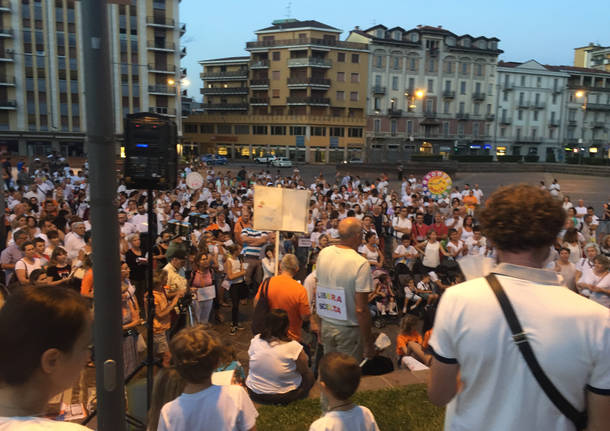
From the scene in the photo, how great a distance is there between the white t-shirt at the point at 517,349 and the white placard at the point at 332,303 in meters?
2.45

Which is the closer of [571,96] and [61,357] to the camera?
[61,357]

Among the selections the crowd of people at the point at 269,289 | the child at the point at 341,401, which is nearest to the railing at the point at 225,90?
the crowd of people at the point at 269,289

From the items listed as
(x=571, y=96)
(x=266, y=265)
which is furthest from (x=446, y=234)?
(x=571, y=96)

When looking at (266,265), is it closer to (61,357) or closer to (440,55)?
(61,357)

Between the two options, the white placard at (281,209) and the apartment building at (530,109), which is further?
the apartment building at (530,109)

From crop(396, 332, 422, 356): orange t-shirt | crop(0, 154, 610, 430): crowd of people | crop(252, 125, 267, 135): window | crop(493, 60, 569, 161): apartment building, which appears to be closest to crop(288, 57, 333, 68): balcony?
crop(252, 125, 267, 135): window

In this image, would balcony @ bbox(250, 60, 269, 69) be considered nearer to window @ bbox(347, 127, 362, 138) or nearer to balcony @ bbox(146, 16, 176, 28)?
balcony @ bbox(146, 16, 176, 28)

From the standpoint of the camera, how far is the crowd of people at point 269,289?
2.68m

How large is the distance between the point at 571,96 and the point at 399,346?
81022mm

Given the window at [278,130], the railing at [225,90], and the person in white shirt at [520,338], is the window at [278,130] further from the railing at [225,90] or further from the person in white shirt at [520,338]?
the person in white shirt at [520,338]

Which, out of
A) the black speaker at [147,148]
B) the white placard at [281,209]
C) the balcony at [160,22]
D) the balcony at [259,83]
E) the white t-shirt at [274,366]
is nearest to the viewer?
the black speaker at [147,148]

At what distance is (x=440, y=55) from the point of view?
219ft

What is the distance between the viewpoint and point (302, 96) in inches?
2581

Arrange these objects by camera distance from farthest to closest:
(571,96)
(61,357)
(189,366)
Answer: (571,96) → (189,366) → (61,357)
